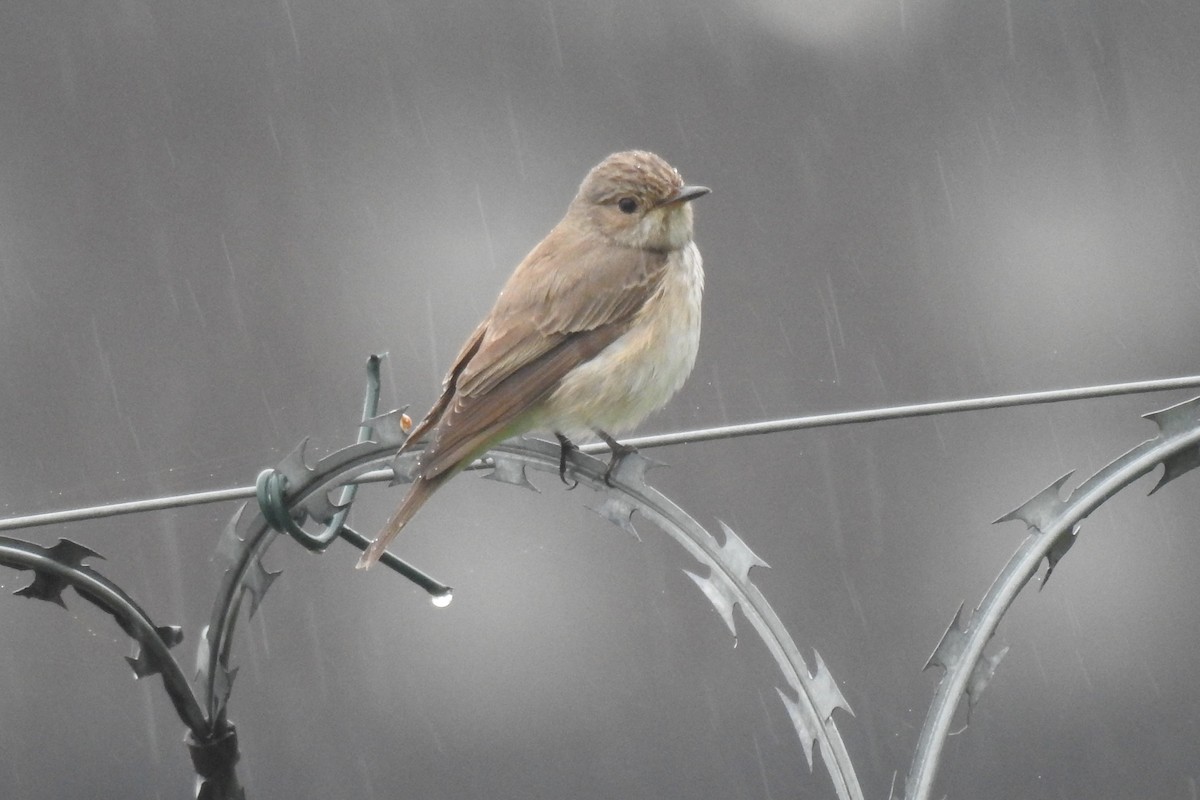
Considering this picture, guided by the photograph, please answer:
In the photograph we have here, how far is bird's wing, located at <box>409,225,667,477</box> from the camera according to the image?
11.0 ft

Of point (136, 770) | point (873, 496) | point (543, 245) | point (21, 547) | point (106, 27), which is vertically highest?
point (106, 27)

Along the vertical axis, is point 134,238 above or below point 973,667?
above

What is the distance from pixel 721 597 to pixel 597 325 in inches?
49.6

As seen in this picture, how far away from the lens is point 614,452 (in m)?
3.37

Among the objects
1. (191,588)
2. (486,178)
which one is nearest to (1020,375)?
(486,178)

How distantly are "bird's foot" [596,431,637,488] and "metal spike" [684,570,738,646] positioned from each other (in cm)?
30

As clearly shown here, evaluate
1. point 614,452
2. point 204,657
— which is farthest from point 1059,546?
point 204,657

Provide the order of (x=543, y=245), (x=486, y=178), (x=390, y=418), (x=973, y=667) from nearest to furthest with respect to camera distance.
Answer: (x=973, y=667) → (x=390, y=418) → (x=543, y=245) → (x=486, y=178)

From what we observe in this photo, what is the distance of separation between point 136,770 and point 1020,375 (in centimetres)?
561

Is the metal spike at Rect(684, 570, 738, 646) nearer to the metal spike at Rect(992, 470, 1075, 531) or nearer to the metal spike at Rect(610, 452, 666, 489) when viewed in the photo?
the metal spike at Rect(610, 452, 666, 489)

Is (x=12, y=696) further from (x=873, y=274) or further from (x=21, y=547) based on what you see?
(x=21, y=547)

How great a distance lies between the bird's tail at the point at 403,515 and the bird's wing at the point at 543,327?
11cm

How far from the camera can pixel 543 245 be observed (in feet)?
13.2

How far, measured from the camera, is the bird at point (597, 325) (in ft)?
11.4
